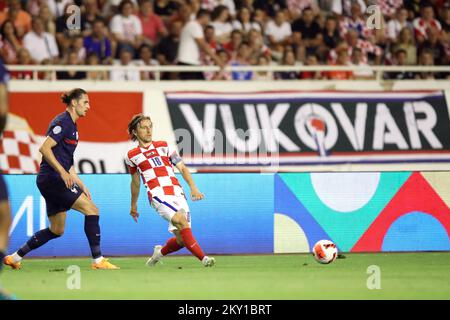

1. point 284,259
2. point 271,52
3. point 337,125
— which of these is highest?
point 271,52

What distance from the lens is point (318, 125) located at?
18969 mm

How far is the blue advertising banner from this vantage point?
46.3 feet

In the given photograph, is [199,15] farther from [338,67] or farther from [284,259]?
[284,259]

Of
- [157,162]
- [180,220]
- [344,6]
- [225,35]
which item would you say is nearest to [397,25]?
[344,6]

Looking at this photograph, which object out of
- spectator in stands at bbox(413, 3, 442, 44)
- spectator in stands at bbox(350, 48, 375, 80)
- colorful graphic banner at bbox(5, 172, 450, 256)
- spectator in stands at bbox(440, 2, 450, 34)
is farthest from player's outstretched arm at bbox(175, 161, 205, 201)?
spectator in stands at bbox(440, 2, 450, 34)

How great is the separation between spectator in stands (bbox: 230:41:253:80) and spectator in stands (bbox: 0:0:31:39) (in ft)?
11.5

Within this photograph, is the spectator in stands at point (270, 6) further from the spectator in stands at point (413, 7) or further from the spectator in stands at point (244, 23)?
the spectator in stands at point (413, 7)

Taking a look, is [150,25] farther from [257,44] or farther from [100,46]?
[257,44]

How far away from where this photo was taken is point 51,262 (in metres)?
13.5

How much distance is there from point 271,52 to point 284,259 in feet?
20.4

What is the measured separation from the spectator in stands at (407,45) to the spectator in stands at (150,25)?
166 inches

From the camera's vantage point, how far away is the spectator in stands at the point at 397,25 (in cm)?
1964
